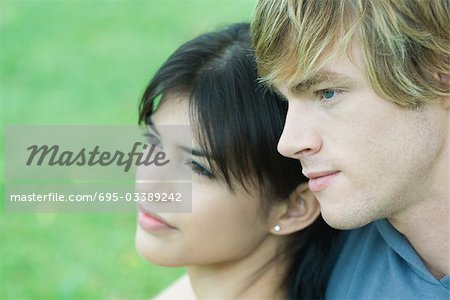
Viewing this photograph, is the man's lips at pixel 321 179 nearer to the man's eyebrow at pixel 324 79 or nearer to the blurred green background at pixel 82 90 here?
the man's eyebrow at pixel 324 79

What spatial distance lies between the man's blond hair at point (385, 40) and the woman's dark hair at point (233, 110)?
40cm

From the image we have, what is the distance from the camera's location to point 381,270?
106 inches

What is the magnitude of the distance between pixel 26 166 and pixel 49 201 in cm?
30

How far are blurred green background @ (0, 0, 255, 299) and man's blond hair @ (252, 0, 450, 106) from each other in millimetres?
899

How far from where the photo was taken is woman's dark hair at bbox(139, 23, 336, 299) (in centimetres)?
271

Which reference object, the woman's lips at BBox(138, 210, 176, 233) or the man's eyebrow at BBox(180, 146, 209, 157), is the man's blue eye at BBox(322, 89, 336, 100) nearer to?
the man's eyebrow at BBox(180, 146, 209, 157)

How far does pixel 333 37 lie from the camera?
226 centimetres

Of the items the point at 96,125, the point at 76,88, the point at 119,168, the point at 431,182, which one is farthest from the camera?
the point at 76,88

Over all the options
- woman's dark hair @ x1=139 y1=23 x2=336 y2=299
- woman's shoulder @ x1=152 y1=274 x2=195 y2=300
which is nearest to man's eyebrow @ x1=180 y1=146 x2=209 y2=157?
woman's dark hair @ x1=139 y1=23 x2=336 y2=299

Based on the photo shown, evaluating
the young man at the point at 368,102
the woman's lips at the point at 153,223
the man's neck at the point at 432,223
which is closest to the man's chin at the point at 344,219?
the young man at the point at 368,102

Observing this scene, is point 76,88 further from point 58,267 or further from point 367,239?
point 367,239

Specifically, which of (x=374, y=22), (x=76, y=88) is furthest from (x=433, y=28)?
(x=76, y=88)

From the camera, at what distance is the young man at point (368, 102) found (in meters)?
2.24

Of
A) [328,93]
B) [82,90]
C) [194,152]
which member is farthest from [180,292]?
[82,90]
